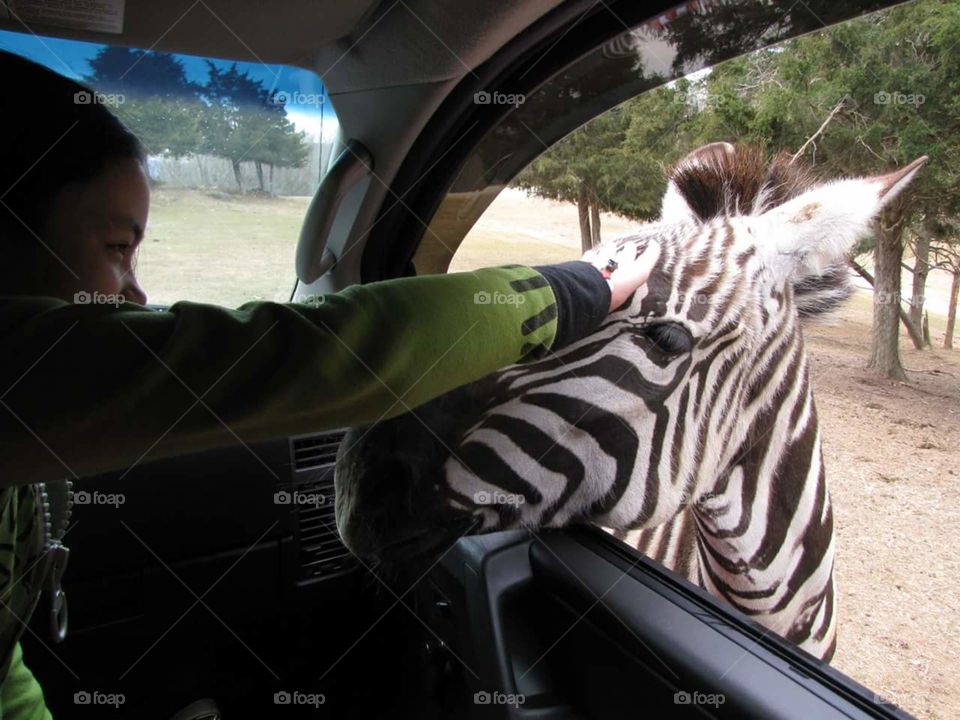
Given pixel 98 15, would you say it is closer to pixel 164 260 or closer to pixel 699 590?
pixel 164 260

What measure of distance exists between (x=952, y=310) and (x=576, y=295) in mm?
845

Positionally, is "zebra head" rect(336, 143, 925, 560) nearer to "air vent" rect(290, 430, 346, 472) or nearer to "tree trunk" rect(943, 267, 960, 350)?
"tree trunk" rect(943, 267, 960, 350)

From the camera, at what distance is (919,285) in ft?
4.27

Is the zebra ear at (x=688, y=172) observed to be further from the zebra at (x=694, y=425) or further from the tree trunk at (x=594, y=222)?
the tree trunk at (x=594, y=222)

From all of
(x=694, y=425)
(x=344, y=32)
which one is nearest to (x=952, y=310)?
(x=694, y=425)

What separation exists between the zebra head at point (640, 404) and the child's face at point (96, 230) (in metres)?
0.59

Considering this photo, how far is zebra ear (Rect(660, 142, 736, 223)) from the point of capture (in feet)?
5.86

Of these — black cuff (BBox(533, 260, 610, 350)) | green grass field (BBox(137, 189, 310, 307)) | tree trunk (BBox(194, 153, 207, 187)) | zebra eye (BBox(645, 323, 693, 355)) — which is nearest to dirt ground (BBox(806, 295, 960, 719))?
zebra eye (BBox(645, 323, 693, 355))

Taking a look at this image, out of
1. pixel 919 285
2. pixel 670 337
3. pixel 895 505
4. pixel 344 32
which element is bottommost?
pixel 895 505

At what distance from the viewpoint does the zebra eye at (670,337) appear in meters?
1.49

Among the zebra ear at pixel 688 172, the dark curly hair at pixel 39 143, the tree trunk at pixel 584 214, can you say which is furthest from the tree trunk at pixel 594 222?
the dark curly hair at pixel 39 143

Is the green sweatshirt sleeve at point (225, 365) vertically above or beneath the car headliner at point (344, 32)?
beneath

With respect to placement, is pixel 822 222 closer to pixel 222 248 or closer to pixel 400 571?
pixel 400 571

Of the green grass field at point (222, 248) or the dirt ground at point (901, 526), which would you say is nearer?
the dirt ground at point (901, 526)
